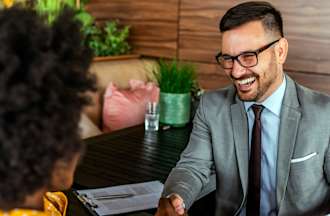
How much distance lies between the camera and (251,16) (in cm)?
158

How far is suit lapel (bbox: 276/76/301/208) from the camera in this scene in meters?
1.60

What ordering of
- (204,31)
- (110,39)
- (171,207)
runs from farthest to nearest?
(110,39), (204,31), (171,207)

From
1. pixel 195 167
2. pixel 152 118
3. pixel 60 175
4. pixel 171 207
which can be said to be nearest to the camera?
pixel 60 175

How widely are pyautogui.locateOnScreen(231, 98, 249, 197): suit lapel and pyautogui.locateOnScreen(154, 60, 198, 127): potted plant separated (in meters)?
0.98

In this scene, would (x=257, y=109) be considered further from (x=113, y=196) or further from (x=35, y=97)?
(x=35, y=97)

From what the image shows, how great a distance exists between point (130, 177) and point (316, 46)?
1409 millimetres

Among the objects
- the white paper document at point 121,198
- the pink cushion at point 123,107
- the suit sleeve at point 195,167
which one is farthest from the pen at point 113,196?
the pink cushion at point 123,107

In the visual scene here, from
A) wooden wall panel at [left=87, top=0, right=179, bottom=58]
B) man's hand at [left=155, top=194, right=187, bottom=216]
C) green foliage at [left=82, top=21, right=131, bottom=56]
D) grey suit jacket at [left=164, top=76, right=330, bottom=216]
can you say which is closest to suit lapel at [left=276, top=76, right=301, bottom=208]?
grey suit jacket at [left=164, top=76, right=330, bottom=216]

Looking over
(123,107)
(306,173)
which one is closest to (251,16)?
(306,173)

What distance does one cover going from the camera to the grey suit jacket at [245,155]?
5.18ft

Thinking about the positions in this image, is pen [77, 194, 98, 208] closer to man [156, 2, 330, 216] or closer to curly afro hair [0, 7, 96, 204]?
man [156, 2, 330, 216]

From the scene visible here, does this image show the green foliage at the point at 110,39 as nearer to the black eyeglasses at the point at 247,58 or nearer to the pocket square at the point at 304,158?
the black eyeglasses at the point at 247,58

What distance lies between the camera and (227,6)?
2.90 metres

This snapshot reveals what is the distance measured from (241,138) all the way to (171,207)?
0.42 metres
